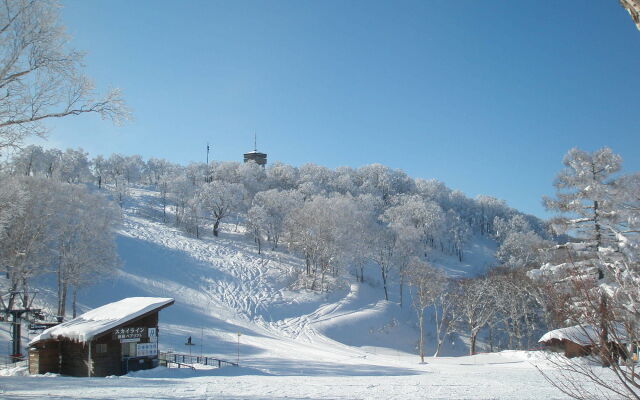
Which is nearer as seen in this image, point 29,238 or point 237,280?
Answer: point 29,238

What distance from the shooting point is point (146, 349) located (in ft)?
72.0

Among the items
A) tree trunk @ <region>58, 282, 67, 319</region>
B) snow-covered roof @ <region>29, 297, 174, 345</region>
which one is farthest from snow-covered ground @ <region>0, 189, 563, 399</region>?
tree trunk @ <region>58, 282, 67, 319</region>

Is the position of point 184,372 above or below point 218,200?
below

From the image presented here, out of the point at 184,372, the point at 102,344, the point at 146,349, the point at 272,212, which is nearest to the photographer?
the point at 184,372

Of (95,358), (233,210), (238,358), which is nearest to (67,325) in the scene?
(95,358)

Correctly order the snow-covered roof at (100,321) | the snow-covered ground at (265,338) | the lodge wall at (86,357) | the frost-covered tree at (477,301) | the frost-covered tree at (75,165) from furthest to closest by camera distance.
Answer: the frost-covered tree at (75,165) → the frost-covered tree at (477,301) → the lodge wall at (86,357) → the snow-covered roof at (100,321) → the snow-covered ground at (265,338)

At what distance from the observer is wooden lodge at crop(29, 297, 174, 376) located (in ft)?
67.0

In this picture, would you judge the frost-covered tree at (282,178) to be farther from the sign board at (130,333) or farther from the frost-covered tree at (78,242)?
the sign board at (130,333)

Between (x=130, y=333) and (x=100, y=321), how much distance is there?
157 cm

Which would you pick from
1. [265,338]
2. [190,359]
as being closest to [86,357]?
[190,359]

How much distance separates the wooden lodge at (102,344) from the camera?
804 inches

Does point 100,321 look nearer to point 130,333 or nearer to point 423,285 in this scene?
point 130,333

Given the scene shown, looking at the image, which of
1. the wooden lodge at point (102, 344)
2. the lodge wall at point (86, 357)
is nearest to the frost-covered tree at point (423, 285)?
the wooden lodge at point (102, 344)

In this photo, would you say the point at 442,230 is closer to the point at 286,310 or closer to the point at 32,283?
the point at 286,310
